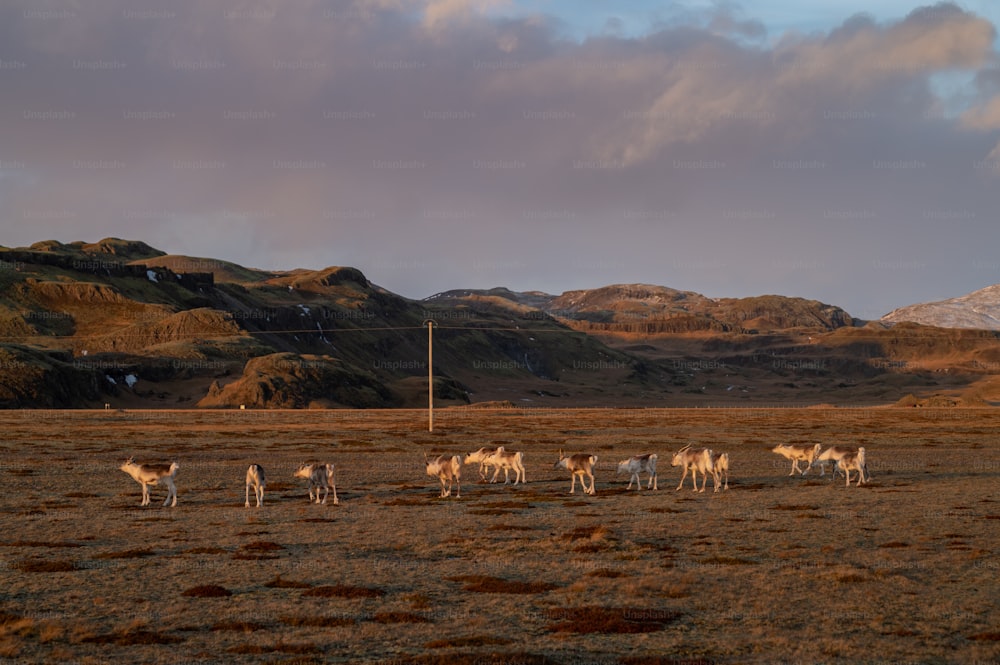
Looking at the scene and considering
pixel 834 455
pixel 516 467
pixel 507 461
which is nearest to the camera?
pixel 516 467

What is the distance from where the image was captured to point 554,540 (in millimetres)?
27016

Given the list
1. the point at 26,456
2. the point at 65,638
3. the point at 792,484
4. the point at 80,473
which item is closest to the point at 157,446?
the point at 26,456

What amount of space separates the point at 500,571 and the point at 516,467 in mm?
20553

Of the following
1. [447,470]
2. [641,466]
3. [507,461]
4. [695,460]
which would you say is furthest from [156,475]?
[695,460]

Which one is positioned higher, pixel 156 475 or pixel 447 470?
pixel 156 475

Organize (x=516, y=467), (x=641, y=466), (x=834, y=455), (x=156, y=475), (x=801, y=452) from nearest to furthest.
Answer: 1. (x=156, y=475)
2. (x=641, y=466)
3. (x=516, y=467)
4. (x=834, y=455)
5. (x=801, y=452)

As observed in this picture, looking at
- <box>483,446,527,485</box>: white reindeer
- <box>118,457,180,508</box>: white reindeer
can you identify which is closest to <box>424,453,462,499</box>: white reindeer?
<box>483,446,527,485</box>: white reindeer

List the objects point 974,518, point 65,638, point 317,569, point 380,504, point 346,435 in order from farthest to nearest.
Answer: point 346,435 < point 380,504 < point 974,518 < point 317,569 < point 65,638

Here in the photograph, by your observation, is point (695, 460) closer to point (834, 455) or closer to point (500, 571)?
point (834, 455)

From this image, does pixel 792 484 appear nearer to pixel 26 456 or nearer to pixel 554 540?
pixel 554 540

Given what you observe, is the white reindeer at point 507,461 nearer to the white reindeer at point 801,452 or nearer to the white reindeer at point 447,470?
the white reindeer at point 447,470

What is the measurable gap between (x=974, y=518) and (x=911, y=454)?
3203 centimetres

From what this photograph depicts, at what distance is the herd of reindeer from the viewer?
34.6 meters

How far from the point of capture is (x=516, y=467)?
4328cm
